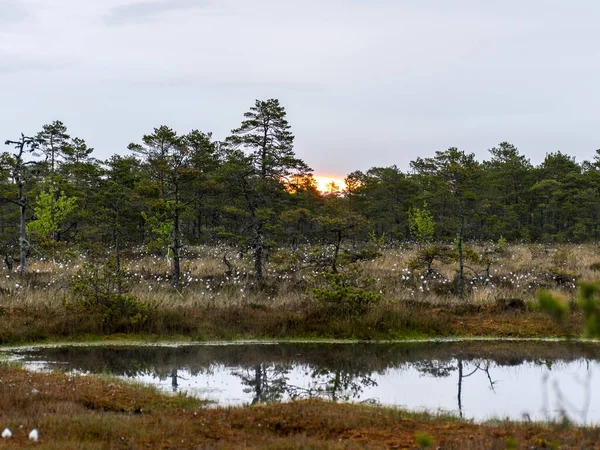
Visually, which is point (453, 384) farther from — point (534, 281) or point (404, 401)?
point (534, 281)

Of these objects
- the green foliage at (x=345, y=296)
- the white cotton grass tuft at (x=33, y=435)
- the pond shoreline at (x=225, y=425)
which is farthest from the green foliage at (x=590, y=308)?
the green foliage at (x=345, y=296)

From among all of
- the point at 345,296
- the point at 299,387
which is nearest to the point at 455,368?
the point at 299,387

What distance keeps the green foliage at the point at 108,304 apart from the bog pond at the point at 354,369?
1677 mm

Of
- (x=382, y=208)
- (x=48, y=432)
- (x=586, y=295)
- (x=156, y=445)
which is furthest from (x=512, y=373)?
(x=382, y=208)

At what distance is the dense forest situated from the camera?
2645 centimetres

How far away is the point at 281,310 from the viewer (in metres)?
22.2

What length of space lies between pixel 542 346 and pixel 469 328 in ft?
8.85

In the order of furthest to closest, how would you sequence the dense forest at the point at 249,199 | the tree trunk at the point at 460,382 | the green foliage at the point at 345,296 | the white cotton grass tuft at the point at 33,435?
the dense forest at the point at 249,199, the green foliage at the point at 345,296, the tree trunk at the point at 460,382, the white cotton grass tuft at the point at 33,435

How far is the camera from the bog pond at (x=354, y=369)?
13148 mm

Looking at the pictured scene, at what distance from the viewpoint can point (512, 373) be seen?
15984 mm

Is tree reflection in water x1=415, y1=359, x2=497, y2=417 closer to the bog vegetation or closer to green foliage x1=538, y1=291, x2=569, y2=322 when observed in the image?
the bog vegetation

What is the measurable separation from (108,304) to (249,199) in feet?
29.1

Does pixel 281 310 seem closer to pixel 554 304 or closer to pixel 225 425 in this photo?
pixel 225 425

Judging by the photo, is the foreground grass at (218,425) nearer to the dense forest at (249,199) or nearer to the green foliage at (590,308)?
the green foliage at (590,308)
